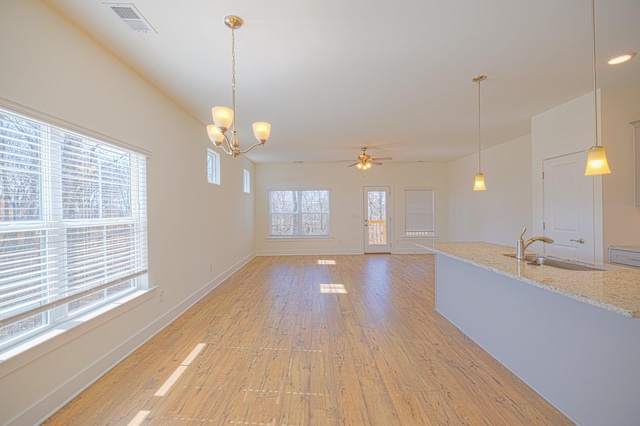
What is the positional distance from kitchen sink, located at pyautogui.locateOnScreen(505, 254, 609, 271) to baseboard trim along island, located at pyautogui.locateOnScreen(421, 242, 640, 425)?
109 millimetres

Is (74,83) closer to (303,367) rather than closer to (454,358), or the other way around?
(303,367)

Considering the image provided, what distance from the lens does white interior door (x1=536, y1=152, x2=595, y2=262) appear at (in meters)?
3.51

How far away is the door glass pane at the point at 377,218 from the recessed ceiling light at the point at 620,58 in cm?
616

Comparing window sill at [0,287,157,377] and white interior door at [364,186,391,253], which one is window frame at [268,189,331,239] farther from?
window sill at [0,287,157,377]

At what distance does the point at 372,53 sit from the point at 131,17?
1842 millimetres

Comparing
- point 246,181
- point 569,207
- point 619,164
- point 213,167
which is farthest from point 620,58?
point 246,181

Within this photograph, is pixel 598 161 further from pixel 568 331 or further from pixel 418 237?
pixel 418 237

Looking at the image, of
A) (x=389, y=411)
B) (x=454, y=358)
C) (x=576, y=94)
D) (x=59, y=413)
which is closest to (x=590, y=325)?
(x=454, y=358)

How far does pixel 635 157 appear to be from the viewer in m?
3.31

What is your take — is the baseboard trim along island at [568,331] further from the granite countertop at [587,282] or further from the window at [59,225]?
the window at [59,225]

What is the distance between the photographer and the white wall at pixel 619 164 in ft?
10.8

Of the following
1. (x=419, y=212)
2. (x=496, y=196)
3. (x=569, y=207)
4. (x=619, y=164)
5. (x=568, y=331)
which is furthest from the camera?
(x=419, y=212)

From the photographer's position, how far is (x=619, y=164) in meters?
3.33

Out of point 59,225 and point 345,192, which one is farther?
point 345,192
